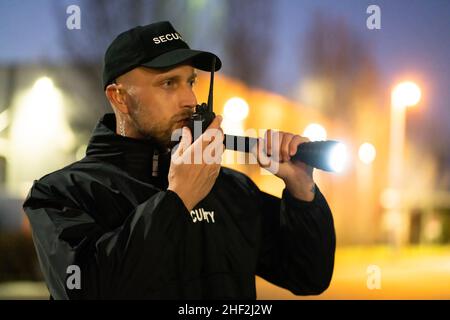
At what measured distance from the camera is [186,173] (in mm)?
1477

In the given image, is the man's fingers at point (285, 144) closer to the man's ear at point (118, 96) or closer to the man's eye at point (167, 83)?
the man's eye at point (167, 83)

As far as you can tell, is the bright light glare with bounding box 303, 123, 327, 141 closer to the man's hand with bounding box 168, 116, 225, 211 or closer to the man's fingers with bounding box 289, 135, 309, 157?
the man's fingers with bounding box 289, 135, 309, 157

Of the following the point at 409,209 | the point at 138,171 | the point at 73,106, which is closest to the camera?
the point at 138,171

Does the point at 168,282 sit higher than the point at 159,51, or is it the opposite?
the point at 159,51

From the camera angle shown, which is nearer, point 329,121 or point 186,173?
point 186,173

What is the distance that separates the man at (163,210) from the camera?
1459 mm

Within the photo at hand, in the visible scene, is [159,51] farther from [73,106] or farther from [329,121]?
[329,121]

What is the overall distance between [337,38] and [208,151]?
12.0 meters

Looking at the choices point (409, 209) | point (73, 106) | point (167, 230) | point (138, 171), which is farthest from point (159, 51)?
point (409, 209)

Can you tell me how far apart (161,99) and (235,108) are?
5.53m

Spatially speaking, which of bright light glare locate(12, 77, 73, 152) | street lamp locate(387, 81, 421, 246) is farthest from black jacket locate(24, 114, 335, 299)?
street lamp locate(387, 81, 421, 246)

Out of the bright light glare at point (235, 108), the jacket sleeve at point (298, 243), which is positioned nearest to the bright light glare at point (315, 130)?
the bright light glare at point (235, 108)

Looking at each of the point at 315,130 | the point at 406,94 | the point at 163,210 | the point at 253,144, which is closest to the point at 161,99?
the point at 253,144
